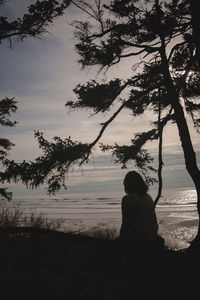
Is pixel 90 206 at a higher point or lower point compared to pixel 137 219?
higher

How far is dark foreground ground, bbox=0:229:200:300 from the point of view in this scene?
262cm

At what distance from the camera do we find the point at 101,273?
533 centimetres

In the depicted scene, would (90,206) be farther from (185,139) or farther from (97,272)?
(97,272)

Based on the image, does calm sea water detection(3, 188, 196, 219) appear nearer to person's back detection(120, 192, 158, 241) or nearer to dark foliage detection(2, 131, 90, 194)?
dark foliage detection(2, 131, 90, 194)

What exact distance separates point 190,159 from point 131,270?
218 inches

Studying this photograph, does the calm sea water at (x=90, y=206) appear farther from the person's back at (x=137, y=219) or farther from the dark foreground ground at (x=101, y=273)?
the person's back at (x=137, y=219)

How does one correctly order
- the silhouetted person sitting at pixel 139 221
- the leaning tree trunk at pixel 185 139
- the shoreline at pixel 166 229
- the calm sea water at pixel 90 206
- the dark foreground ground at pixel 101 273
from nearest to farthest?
1. the dark foreground ground at pixel 101 273
2. the silhouetted person sitting at pixel 139 221
3. the leaning tree trunk at pixel 185 139
4. the shoreline at pixel 166 229
5. the calm sea water at pixel 90 206

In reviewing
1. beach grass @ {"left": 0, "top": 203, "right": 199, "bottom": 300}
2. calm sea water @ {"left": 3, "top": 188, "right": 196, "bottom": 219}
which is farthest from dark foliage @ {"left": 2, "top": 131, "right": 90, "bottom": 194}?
calm sea water @ {"left": 3, "top": 188, "right": 196, "bottom": 219}

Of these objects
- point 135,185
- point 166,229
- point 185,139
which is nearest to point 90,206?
point 166,229

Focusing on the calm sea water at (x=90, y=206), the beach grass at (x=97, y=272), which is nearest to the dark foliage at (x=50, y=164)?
the beach grass at (x=97, y=272)

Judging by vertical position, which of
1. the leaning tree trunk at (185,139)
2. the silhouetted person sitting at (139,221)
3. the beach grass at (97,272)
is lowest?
the beach grass at (97,272)

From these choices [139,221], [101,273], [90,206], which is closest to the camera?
[139,221]

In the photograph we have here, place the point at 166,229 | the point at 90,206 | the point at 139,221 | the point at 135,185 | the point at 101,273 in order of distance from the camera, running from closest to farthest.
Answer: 1. the point at 139,221
2. the point at 135,185
3. the point at 101,273
4. the point at 166,229
5. the point at 90,206

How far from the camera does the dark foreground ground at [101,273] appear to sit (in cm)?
262
